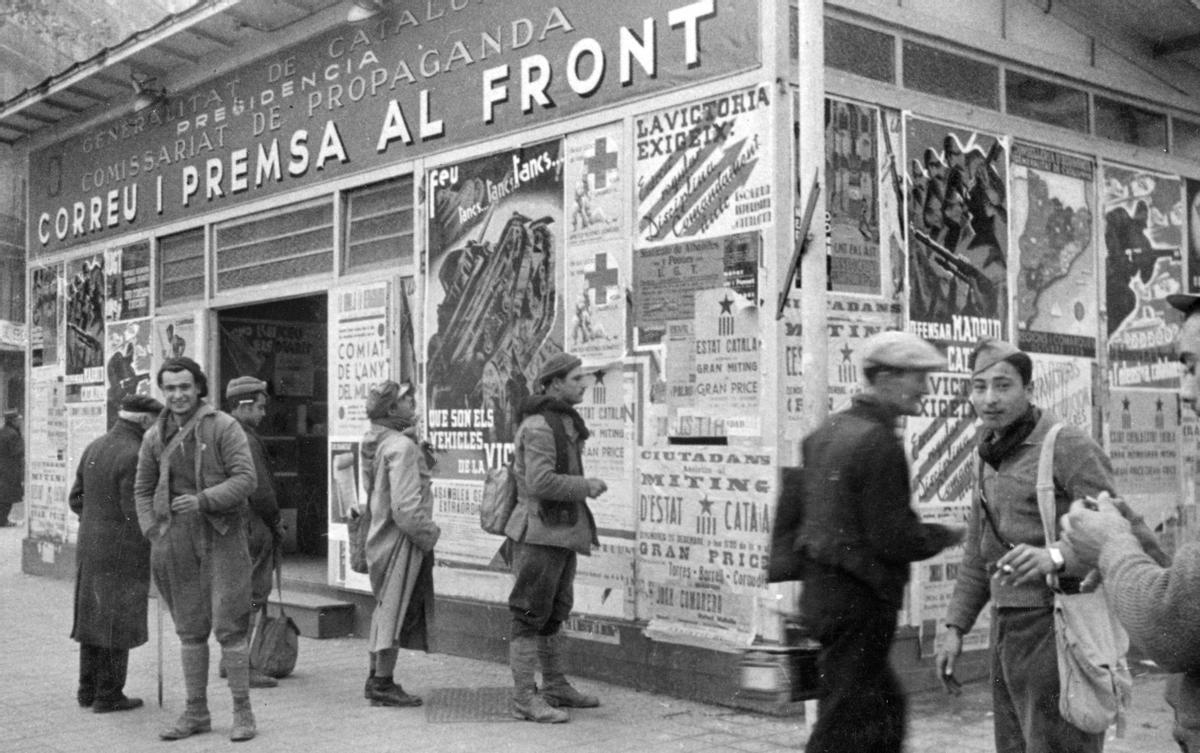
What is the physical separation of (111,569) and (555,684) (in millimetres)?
2688

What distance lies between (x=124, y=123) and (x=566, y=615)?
8516 mm

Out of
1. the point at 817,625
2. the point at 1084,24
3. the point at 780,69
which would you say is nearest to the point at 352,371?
the point at 780,69

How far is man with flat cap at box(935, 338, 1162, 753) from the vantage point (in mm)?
4367

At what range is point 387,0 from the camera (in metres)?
9.91

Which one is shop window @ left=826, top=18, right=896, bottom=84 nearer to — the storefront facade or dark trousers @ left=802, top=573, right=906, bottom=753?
the storefront facade

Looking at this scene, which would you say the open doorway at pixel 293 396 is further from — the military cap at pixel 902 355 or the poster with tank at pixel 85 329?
the military cap at pixel 902 355

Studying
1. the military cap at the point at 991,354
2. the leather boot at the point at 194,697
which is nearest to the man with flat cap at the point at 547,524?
the leather boot at the point at 194,697

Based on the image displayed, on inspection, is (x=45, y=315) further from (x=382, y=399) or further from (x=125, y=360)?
(x=382, y=399)

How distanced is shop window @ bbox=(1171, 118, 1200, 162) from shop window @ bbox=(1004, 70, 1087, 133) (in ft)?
3.76

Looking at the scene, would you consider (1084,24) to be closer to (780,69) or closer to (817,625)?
(780,69)

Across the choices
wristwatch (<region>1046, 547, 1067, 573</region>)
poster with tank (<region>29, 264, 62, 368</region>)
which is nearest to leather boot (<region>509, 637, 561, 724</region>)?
wristwatch (<region>1046, 547, 1067, 573</region>)

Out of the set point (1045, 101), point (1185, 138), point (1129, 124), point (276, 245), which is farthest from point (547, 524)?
point (1185, 138)

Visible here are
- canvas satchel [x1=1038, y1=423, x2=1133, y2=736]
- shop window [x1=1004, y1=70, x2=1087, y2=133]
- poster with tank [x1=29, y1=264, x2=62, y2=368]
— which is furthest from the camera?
Answer: poster with tank [x1=29, y1=264, x2=62, y2=368]

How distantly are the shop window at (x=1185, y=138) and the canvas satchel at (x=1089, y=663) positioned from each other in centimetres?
640
